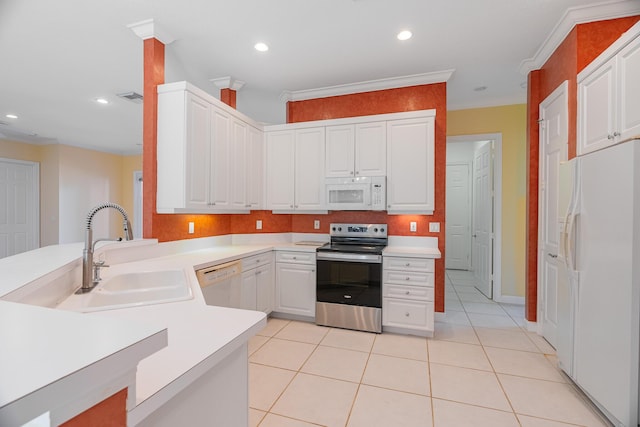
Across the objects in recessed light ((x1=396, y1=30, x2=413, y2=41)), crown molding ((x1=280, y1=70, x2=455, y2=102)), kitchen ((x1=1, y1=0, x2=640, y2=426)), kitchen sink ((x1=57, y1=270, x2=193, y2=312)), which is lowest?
kitchen sink ((x1=57, y1=270, x2=193, y2=312))

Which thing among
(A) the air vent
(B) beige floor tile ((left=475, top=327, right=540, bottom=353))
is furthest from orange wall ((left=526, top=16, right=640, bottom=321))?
(A) the air vent

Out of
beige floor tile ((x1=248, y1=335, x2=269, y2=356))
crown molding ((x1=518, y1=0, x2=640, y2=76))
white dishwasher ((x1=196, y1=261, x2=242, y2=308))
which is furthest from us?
beige floor tile ((x1=248, y1=335, x2=269, y2=356))

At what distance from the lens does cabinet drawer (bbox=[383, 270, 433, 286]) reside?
9.82 feet

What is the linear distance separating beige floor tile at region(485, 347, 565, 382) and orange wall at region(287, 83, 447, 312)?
0.87 meters

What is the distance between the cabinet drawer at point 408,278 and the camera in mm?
2994

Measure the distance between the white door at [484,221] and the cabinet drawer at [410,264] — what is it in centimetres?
202

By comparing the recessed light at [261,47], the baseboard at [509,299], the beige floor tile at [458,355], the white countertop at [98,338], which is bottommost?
the beige floor tile at [458,355]

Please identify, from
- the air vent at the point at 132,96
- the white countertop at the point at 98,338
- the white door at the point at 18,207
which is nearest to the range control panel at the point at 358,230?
the white countertop at the point at 98,338

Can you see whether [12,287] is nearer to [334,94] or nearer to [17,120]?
[334,94]

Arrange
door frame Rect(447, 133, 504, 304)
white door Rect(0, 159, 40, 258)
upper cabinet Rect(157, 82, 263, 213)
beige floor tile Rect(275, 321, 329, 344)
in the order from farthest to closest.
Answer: white door Rect(0, 159, 40, 258) → door frame Rect(447, 133, 504, 304) → beige floor tile Rect(275, 321, 329, 344) → upper cabinet Rect(157, 82, 263, 213)

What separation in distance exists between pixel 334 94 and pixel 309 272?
226 centimetres

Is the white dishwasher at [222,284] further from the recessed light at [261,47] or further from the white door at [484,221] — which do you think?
the white door at [484,221]

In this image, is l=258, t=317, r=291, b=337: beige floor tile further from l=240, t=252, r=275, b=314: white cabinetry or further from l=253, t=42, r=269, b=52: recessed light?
l=253, t=42, r=269, b=52: recessed light

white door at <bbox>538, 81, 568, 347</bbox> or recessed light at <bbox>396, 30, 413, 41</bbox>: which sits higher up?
recessed light at <bbox>396, 30, 413, 41</bbox>
